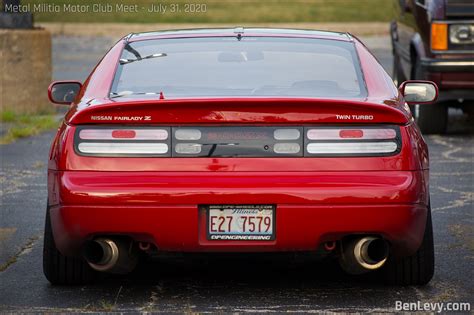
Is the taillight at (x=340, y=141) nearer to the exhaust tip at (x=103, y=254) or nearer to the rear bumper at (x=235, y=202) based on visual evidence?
the rear bumper at (x=235, y=202)

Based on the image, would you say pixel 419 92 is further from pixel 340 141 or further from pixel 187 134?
pixel 187 134

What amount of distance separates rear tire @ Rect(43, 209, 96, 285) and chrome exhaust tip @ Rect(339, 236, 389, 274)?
125 centimetres

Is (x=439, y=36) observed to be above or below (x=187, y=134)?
below

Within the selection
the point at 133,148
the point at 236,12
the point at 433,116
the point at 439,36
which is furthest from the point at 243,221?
the point at 236,12

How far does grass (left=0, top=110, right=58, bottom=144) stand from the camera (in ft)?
43.0

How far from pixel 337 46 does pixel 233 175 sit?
4.46ft

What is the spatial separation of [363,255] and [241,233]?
60cm

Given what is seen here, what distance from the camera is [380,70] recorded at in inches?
257

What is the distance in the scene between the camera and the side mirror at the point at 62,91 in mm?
7016

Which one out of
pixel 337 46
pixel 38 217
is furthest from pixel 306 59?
pixel 38 217

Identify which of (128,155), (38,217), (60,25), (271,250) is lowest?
(60,25)

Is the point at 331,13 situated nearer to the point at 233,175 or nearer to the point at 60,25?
the point at 60,25

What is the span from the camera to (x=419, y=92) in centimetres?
693

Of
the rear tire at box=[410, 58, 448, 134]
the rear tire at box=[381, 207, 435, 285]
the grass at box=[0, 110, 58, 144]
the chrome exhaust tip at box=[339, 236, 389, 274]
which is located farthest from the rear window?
the rear tire at box=[410, 58, 448, 134]
